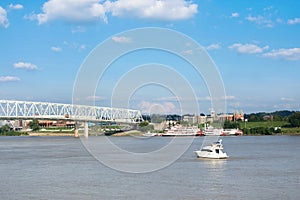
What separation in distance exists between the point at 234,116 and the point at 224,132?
29754mm

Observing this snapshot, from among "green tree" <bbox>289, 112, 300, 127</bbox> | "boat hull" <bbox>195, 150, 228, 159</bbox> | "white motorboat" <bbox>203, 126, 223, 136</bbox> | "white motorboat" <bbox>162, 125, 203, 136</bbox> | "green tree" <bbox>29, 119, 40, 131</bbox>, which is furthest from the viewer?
"green tree" <bbox>29, 119, 40, 131</bbox>

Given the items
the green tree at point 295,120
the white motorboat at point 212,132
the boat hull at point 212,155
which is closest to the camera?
the boat hull at point 212,155

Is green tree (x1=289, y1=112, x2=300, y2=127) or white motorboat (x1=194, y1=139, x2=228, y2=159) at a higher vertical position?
green tree (x1=289, y1=112, x2=300, y2=127)

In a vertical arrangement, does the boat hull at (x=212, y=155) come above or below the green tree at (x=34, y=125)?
below

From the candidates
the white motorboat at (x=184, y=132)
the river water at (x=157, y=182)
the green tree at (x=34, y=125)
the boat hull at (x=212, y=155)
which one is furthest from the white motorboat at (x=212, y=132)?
the river water at (x=157, y=182)

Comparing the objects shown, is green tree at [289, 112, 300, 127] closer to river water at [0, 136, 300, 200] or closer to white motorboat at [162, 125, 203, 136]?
white motorboat at [162, 125, 203, 136]

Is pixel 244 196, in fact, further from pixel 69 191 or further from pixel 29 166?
pixel 29 166

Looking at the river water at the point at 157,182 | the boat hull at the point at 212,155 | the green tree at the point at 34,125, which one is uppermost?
the green tree at the point at 34,125

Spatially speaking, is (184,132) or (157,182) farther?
(184,132)

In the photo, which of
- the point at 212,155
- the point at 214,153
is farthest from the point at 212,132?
the point at 212,155

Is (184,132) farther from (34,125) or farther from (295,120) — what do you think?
(34,125)

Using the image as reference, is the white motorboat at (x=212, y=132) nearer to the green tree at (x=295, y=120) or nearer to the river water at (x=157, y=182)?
the green tree at (x=295, y=120)

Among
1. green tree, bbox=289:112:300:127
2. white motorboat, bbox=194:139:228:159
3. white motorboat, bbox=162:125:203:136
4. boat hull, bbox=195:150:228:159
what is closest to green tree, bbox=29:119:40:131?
white motorboat, bbox=162:125:203:136

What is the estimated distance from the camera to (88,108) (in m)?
73.3
